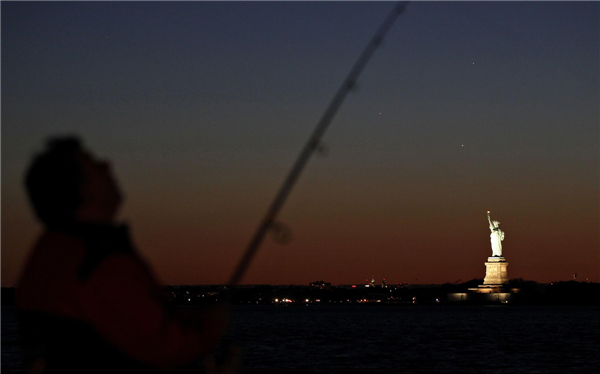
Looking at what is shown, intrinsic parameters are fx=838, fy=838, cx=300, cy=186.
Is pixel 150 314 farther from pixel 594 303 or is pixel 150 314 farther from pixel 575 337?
pixel 594 303

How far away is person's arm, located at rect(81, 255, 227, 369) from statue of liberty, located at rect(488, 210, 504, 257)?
224ft

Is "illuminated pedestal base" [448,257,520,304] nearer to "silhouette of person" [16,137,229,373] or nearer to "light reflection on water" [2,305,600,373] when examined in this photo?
"light reflection on water" [2,305,600,373]

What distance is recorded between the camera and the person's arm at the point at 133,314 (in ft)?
5.49

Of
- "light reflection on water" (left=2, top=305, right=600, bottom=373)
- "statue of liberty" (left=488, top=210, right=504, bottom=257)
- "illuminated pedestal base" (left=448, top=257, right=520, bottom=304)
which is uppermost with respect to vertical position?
"statue of liberty" (left=488, top=210, right=504, bottom=257)

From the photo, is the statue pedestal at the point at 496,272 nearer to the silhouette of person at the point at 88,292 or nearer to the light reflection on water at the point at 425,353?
the light reflection on water at the point at 425,353

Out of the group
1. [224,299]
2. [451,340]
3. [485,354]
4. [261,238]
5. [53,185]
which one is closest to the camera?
[53,185]

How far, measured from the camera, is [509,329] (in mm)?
64188

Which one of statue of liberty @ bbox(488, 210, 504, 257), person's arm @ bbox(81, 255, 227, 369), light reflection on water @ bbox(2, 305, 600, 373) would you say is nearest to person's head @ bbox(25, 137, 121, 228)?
person's arm @ bbox(81, 255, 227, 369)

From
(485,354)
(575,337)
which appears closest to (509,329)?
(575,337)

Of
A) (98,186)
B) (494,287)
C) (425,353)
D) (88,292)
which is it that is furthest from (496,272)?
(88,292)

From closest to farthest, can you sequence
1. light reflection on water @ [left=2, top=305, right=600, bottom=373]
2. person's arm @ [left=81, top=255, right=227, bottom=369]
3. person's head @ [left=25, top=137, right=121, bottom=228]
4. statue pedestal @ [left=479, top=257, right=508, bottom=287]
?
person's arm @ [left=81, top=255, right=227, bottom=369] → person's head @ [left=25, top=137, right=121, bottom=228] → light reflection on water @ [left=2, top=305, right=600, bottom=373] → statue pedestal @ [left=479, top=257, right=508, bottom=287]

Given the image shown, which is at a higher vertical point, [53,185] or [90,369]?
[53,185]

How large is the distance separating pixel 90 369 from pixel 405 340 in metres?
51.8

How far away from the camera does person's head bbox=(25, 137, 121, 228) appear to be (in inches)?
71.0
